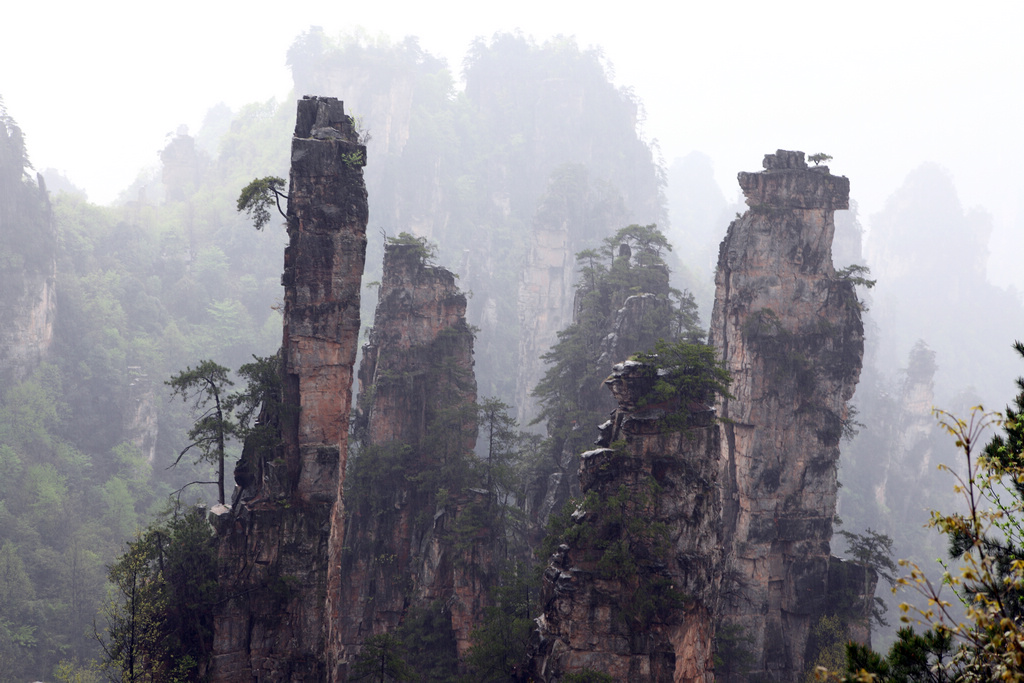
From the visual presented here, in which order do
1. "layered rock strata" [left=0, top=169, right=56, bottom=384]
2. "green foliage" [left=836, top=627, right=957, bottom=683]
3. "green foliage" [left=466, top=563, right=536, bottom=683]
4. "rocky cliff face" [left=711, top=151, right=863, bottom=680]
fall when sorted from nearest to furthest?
"green foliage" [left=836, top=627, right=957, bottom=683]
"green foliage" [left=466, top=563, right=536, bottom=683]
"rocky cliff face" [left=711, top=151, right=863, bottom=680]
"layered rock strata" [left=0, top=169, right=56, bottom=384]

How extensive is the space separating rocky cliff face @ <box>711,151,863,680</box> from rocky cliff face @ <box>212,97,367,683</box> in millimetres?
20221

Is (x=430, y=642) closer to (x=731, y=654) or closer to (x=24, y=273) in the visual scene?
(x=731, y=654)

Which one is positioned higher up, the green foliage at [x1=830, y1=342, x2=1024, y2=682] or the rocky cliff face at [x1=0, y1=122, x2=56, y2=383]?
the rocky cliff face at [x1=0, y1=122, x2=56, y2=383]

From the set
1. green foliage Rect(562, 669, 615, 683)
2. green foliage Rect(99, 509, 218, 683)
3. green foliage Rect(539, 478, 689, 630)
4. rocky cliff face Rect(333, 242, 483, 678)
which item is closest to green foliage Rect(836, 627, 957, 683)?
green foliage Rect(562, 669, 615, 683)

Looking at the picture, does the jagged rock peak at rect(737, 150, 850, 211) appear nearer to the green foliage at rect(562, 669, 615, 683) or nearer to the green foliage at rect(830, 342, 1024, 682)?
the green foliage at rect(562, 669, 615, 683)

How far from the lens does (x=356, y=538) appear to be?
35.0 meters

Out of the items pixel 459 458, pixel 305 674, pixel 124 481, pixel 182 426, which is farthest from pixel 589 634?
pixel 182 426

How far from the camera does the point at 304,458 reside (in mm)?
23703

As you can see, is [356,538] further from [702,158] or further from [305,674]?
[702,158]

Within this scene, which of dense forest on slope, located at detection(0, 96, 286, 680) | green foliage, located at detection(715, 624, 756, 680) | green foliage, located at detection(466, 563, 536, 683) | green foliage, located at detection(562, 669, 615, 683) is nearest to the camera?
green foliage, located at detection(562, 669, 615, 683)

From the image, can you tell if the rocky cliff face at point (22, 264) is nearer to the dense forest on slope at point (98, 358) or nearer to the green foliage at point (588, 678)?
the dense forest on slope at point (98, 358)

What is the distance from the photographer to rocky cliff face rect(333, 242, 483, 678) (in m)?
33.2

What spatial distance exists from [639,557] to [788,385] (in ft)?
53.1

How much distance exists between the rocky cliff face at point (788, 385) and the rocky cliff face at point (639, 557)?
11.3 metres
